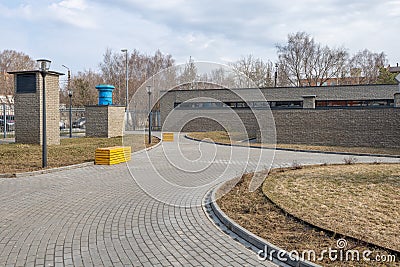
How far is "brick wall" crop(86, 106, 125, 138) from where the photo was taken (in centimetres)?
2180

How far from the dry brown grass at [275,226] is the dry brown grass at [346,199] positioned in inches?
9.8

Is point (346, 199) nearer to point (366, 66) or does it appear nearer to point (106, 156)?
point (106, 156)

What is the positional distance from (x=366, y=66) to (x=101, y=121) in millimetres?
54133

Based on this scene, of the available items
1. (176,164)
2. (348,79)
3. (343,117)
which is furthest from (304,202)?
(348,79)

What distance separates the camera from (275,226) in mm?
5277

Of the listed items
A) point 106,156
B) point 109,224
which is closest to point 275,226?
point 109,224

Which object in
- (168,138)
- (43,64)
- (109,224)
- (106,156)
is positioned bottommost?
(109,224)

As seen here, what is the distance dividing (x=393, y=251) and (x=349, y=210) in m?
1.94

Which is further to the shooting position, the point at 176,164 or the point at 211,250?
the point at 176,164

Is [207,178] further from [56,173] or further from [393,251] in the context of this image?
[393,251]

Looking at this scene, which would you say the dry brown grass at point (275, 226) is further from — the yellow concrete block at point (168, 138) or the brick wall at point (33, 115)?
the yellow concrete block at point (168, 138)

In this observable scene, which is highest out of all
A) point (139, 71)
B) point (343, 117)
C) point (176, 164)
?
point (139, 71)

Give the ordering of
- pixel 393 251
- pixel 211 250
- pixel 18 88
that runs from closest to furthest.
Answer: pixel 393 251, pixel 211 250, pixel 18 88

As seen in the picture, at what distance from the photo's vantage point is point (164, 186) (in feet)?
28.3
